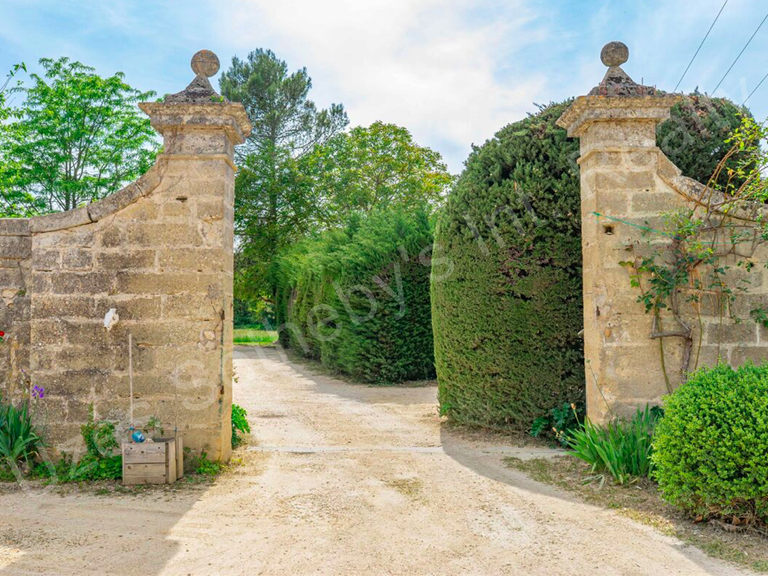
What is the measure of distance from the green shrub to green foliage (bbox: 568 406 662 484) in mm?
639

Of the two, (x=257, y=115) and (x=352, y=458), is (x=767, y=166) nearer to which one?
(x=352, y=458)

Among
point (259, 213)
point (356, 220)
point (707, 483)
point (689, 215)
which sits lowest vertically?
point (707, 483)

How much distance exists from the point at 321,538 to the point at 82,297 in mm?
2688

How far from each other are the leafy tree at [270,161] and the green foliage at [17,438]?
1566 cm

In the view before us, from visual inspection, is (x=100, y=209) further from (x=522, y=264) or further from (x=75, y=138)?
(x=75, y=138)

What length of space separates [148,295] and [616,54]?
424cm

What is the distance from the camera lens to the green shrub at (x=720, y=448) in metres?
3.17

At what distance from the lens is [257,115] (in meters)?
24.3

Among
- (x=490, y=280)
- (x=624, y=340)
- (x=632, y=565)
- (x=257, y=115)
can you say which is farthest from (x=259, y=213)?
(x=632, y=565)

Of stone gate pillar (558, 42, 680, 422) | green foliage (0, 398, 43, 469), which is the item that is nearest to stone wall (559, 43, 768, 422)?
stone gate pillar (558, 42, 680, 422)

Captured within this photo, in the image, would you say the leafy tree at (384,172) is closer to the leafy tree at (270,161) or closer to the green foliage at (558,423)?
the leafy tree at (270,161)

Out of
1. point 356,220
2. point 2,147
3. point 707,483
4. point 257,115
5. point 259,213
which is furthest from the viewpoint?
point 257,115

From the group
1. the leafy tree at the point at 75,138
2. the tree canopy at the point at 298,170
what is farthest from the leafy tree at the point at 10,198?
the tree canopy at the point at 298,170

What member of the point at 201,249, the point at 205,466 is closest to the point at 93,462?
the point at 205,466
